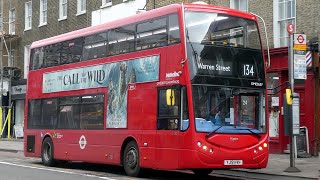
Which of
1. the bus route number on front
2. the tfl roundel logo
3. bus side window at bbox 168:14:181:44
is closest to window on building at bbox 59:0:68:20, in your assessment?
the tfl roundel logo

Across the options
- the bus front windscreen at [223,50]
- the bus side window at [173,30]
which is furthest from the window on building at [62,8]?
the bus front windscreen at [223,50]

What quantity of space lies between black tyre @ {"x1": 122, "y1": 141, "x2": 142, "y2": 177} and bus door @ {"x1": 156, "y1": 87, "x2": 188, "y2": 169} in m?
1.06

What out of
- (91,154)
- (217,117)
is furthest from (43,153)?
(217,117)

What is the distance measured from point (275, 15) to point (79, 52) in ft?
25.3

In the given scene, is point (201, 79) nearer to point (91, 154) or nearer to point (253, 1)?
point (91, 154)

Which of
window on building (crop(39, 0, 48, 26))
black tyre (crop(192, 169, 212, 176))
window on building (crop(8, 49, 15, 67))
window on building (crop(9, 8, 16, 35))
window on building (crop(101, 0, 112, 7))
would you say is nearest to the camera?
black tyre (crop(192, 169, 212, 176))

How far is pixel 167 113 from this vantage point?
13328mm

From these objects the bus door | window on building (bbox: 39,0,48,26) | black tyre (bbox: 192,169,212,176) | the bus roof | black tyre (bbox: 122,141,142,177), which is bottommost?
black tyre (bbox: 192,169,212,176)

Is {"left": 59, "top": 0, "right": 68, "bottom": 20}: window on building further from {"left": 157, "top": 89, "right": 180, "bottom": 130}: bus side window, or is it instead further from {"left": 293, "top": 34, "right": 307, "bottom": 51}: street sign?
{"left": 157, "top": 89, "right": 180, "bottom": 130}: bus side window

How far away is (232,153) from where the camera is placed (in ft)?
42.2

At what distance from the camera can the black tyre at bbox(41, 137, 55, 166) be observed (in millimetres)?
18844

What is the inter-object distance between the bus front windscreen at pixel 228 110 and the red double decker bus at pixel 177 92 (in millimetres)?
25

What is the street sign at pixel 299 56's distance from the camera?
15.1 meters

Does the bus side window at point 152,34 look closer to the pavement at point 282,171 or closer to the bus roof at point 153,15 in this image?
the bus roof at point 153,15
